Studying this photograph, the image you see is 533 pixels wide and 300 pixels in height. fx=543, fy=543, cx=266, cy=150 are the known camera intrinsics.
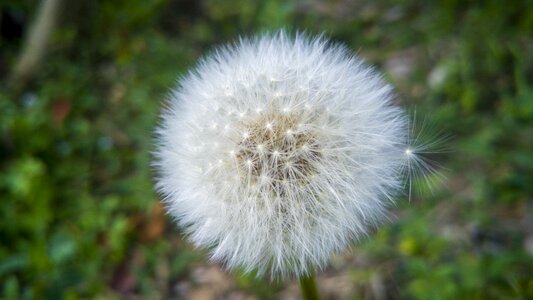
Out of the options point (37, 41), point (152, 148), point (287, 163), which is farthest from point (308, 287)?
point (37, 41)

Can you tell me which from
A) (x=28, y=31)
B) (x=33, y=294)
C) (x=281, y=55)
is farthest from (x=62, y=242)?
(x=28, y=31)

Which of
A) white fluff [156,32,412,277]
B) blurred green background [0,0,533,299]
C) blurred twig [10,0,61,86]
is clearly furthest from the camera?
blurred twig [10,0,61,86]

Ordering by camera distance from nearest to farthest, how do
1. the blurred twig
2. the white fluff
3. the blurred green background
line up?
the white fluff
the blurred green background
the blurred twig

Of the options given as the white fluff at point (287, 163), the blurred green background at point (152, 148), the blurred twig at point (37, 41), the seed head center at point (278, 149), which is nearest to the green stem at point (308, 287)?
the white fluff at point (287, 163)

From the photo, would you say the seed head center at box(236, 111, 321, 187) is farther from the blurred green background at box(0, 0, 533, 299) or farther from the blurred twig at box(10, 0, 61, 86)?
the blurred twig at box(10, 0, 61, 86)

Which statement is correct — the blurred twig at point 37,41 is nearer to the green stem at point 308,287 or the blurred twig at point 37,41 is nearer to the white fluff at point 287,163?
the white fluff at point 287,163

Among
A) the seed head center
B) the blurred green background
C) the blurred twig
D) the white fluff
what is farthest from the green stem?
the blurred twig
